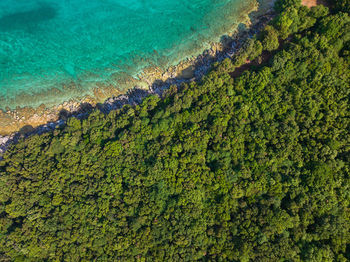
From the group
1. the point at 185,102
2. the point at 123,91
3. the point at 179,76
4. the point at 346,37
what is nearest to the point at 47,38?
the point at 123,91

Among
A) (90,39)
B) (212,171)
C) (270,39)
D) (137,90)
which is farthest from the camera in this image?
(90,39)

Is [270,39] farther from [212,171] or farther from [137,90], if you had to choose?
[137,90]

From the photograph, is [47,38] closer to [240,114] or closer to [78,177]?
[78,177]

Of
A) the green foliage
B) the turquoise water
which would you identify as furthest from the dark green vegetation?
the turquoise water

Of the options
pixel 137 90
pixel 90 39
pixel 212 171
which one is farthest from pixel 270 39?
pixel 90 39

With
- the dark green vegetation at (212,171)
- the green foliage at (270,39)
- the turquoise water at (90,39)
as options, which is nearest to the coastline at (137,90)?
the turquoise water at (90,39)

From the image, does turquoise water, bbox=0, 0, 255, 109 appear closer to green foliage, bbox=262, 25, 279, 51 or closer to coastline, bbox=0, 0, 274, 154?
coastline, bbox=0, 0, 274, 154
